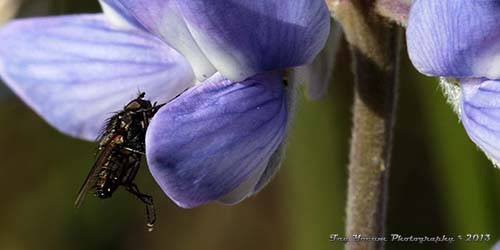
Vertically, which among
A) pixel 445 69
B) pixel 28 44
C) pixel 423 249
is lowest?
pixel 423 249

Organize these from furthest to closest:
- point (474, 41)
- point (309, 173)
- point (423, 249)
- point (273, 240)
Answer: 1. point (273, 240)
2. point (423, 249)
3. point (309, 173)
4. point (474, 41)

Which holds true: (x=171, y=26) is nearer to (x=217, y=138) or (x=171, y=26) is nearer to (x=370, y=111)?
(x=217, y=138)

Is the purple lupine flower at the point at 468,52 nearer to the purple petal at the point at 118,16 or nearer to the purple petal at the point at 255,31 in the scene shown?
the purple petal at the point at 255,31

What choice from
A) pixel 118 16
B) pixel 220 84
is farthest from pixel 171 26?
pixel 118 16

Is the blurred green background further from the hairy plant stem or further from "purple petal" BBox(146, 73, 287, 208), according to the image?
"purple petal" BBox(146, 73, 287, 208)

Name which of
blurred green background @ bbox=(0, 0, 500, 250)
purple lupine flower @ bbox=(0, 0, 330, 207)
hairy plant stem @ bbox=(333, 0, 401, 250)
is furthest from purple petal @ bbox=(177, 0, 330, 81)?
blurred green background @ bbox=(0, 0, 500, 250)

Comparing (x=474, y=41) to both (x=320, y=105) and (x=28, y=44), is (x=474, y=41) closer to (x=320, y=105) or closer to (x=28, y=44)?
(x=28, y=44)

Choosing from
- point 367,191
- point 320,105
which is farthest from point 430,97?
point 367,191
